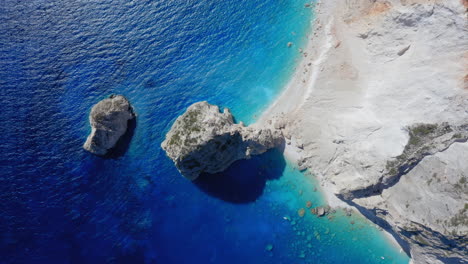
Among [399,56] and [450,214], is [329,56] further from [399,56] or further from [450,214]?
[450,214]

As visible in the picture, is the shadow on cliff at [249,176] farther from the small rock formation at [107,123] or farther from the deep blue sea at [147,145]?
the small rock formation at [107,123]

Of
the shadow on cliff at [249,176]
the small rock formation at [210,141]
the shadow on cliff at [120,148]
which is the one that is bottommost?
the shadow on cliff at [249,176]

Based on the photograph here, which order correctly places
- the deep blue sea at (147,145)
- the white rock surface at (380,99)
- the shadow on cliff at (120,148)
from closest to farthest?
the white rock surface at (380,99)
the deep blue sea at (147,145)
the shadow on cliff at (120,148)

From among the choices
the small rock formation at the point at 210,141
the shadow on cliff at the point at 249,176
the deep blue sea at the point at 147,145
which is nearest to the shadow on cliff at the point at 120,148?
the deep blue sea at the point at 147,145

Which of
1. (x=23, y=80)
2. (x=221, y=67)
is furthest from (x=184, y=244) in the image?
(x=23, y=80)

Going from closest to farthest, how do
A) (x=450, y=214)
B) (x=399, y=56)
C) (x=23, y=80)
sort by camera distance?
(x=450, y=214) < (x=399, y=56) < (x=23, y=80)

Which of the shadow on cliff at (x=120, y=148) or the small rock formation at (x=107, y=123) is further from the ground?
the small rock formation at (x=107, y=123)

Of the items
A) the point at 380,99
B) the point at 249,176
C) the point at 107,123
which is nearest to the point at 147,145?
the point at 107,123

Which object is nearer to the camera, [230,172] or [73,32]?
[230,172]
